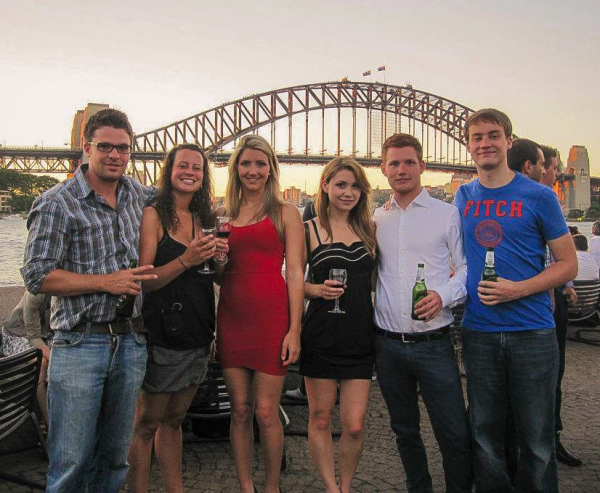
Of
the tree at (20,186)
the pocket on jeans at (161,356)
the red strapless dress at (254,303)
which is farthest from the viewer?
the tree at (20,186)

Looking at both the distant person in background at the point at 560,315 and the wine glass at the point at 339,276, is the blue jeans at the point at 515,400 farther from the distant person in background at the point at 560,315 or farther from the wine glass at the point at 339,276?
the distant person in background at the point at 560,315

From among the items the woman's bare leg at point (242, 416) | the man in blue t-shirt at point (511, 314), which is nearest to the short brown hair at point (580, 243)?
the man in blue t-shirt at point (511, 314)

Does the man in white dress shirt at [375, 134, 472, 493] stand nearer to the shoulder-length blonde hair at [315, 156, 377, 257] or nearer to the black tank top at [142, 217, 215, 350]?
the shoulder-length blonde hair at [315, 156, 377, 257]

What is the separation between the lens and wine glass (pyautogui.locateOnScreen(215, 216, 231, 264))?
2.33 m

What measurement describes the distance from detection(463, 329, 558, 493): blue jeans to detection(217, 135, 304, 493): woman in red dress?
0.78m

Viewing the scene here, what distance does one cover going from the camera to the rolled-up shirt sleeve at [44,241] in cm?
195

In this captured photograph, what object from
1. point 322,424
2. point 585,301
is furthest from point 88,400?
point 585,301

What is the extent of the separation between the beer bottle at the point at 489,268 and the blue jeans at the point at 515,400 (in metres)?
0.23

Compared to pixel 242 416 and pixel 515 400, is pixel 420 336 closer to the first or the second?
pixel 515 400

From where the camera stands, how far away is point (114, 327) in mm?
2084

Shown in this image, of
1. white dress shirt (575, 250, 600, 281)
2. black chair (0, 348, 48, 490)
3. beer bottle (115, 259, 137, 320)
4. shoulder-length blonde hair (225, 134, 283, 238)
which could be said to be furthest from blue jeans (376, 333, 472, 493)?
white dress shirt (575, 250, 600, 281)

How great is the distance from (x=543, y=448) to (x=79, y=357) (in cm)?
182

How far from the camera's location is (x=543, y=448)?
2225mm

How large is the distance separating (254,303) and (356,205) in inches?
25.9
